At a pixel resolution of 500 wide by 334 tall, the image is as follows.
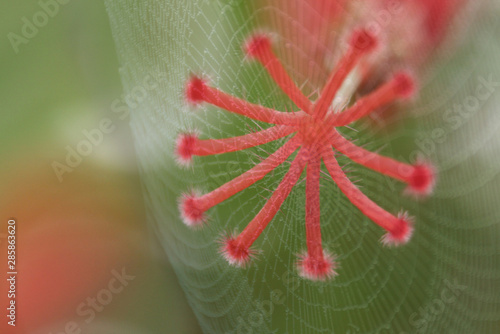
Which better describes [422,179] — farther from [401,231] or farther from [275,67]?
[275,67]

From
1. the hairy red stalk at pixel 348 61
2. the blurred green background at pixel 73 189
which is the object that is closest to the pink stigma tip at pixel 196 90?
the hairy red stalk at pixel 348 61

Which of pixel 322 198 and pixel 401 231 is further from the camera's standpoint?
pixel 322 198

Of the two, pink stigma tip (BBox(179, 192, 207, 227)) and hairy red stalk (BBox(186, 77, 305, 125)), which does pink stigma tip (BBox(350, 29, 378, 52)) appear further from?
pink stigma tip (BBox(179, 192, 207, 227))

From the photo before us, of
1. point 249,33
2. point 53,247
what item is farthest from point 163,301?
point 249,33

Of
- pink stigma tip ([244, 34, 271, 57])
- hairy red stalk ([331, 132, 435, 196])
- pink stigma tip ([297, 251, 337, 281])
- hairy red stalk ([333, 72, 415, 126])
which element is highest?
pink stigma tip ([244, 34, 271, 57])

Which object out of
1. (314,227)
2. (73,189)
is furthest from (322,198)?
(73,189)

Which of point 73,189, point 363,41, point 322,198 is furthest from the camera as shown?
point 73,189

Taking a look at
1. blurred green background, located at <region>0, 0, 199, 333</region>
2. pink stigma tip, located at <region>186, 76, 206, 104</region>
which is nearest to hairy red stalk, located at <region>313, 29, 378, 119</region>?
pink stigma tip, located at <region>186, 76, 206, 104</region>
